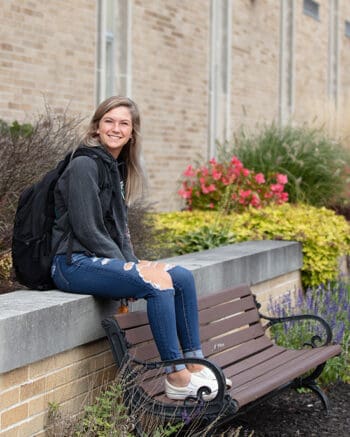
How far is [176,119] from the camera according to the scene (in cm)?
1291

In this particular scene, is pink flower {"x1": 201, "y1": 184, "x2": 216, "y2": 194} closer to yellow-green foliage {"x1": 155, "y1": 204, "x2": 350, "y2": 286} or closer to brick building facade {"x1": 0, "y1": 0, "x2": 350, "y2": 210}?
yellow-green foliage {"x1": 155, "y1": 204, "x2": 350, "y2": 286}

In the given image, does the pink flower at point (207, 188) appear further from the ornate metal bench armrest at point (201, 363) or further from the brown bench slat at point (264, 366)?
the ornate metal bench armrest at point (201, 363)

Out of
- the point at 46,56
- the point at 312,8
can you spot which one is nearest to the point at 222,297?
the point at 46,56

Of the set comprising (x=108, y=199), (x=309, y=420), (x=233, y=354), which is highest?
(x=108, y=199)

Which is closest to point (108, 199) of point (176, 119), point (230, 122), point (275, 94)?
point (176, 119)

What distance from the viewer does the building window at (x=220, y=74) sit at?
45.8ft

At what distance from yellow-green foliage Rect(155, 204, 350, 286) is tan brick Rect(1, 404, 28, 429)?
3973mm

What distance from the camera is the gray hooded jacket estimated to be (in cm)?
422

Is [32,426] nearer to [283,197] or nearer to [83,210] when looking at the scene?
[83,210]

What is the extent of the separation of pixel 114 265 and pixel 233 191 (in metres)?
4.93

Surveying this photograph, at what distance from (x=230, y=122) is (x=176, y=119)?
1.91m

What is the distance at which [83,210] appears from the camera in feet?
13.8

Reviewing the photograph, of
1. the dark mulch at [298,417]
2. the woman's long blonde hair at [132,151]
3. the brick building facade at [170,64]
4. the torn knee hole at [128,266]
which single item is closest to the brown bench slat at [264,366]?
the dark mulch at [298,417]

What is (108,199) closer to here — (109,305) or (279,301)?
(109,305)
